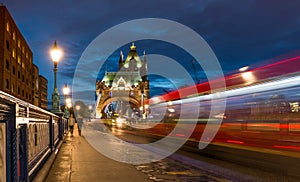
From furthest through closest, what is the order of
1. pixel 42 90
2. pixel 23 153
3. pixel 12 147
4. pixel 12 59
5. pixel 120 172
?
1. pixel 42 90
2. pixel 12 59
3. pixel 120 172
4. pixel 23 153
5. pixel 12 147

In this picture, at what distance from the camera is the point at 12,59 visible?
221 ft

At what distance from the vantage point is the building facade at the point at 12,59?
6088cm

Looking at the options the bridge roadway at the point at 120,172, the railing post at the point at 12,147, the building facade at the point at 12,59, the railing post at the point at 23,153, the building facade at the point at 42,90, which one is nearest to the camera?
the railing post at the point at 12,147

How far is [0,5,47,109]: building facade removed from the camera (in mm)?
60875

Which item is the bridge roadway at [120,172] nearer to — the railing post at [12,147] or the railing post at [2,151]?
the railing post at [12,147]

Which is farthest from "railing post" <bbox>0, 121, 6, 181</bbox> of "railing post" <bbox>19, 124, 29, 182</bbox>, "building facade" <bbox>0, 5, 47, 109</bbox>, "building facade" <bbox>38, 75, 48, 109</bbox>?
"building facade" <bbox>38, 75, 48, 109</bbox>

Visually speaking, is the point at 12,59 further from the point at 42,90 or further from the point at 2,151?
the point at 42,90

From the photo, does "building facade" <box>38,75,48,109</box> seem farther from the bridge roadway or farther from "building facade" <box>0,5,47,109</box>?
the bridge roadway

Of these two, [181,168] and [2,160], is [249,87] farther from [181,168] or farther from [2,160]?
[2,160]

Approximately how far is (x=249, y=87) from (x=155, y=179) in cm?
712

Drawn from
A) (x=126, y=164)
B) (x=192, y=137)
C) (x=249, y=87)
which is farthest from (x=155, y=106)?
(x=126, y=164)

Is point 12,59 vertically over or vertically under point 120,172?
over

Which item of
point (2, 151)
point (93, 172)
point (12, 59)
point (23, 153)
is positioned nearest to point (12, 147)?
point (2, 151)

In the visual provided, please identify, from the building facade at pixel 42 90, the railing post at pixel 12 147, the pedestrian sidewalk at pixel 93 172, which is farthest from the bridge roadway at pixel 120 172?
the building facade at pixel 42 90
